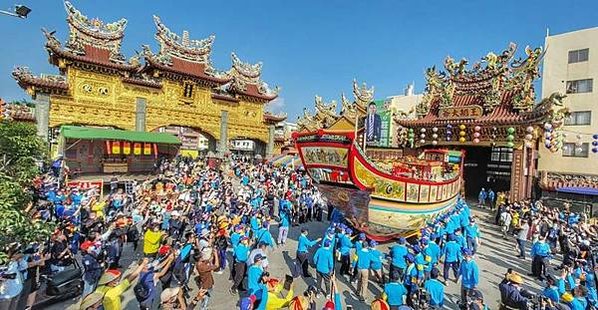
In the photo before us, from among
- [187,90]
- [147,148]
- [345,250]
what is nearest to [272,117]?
[187,90]

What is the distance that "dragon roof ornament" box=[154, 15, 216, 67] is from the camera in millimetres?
25859

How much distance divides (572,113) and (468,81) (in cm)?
875

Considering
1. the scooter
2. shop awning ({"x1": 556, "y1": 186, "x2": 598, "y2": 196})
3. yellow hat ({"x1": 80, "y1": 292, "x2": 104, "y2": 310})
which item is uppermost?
shop awning ({"x1": 556, "y1": 186, "x2": 598, "y2": 196})

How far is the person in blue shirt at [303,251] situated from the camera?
779 cm

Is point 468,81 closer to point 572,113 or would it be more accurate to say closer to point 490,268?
point 572,113

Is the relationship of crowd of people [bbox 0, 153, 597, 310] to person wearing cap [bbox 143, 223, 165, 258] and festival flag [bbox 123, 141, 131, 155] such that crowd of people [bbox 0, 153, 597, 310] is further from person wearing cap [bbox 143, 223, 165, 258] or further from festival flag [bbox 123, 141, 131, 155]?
festival flag [bbox 123, 141, 131, 155]

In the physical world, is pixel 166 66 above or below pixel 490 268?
above

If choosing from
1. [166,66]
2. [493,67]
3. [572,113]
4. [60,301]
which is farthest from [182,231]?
[572,113]

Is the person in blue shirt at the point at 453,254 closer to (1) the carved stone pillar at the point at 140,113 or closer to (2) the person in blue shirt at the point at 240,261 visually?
(2) the person in blue shirt at the point at 240,261

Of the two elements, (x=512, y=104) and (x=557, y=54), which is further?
(x=557, y=54)

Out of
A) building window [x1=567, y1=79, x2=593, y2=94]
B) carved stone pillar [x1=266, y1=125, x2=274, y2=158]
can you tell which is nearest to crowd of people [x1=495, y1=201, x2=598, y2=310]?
building window [x1=567, y1=79, x2=593, y2=94]

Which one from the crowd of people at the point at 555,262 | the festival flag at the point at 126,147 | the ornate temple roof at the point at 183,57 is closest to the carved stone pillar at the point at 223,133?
the ornate temple roof at the point at 183,57

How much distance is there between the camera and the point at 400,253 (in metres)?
7.11

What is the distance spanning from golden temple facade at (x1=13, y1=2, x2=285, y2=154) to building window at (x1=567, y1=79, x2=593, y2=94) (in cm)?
2465
